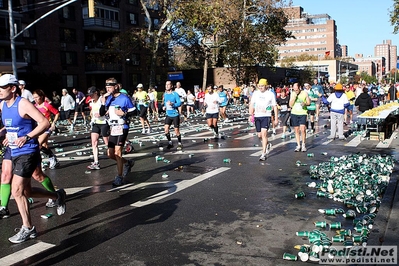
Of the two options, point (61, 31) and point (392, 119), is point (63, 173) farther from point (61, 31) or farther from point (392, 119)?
point (61, 31)

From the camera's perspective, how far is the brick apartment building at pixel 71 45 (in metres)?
41.7

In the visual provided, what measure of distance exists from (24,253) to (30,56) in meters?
43.1

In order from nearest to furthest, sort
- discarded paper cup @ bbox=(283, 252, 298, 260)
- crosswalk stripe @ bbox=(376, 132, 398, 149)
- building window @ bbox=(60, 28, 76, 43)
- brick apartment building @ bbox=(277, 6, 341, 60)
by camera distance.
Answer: discarded paper cup @ bbox=(283, 252, 298, 260) < crosswalk stripe @ bbox=(376, 132, 398, 149) < building window @ bbox=(60, 28, 76, 43) < brick apartment building @ bbox=(277, 6, 341, 60)

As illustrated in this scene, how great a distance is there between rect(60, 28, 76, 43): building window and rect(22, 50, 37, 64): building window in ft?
13.1

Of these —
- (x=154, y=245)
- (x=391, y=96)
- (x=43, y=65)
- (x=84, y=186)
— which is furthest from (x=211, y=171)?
(x=43, y=65)

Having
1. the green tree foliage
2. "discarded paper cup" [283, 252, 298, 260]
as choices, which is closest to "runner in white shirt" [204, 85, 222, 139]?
"discarded paper cup" [283, 252, 298, 260]

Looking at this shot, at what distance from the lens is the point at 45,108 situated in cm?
939

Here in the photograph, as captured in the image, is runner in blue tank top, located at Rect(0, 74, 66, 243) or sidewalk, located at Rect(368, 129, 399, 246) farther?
runner in blue tank top, located at Rect(0, 74, 66, 243)

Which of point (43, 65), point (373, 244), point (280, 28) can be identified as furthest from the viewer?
point (280, 28)

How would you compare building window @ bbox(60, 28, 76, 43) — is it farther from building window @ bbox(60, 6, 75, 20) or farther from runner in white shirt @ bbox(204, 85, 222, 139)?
runner in white shirt @ bbox(204, 85, 222, 139)

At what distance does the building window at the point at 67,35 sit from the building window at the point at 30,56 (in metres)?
4.00

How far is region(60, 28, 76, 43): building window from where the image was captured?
4728 centimetres

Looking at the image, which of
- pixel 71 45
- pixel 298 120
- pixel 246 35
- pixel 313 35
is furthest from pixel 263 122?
pixel 313 35

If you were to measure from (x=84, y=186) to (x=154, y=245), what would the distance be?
3.52m
